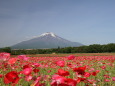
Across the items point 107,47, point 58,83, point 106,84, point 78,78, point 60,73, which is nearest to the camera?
point 58,83

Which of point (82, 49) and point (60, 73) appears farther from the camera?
point (82, 49)

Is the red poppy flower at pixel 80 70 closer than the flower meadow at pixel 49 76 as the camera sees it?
No

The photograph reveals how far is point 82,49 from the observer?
4775cm

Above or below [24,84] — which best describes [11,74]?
above

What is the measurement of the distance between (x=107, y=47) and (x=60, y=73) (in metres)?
46.8

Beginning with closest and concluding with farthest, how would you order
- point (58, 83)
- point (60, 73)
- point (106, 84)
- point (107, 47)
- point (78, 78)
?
point (58, 83)
point (60, 73)
point (78, 78)
point (106, 84)
point (107, 47)

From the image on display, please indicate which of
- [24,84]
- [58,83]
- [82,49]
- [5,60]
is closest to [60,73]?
[58,83]

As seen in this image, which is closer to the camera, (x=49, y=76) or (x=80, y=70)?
(x=80, y=70)

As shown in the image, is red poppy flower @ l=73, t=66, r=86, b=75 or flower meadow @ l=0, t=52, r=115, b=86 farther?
red poppy flower @ l=73, t=66, r=86, b=75

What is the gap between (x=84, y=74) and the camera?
2207mm

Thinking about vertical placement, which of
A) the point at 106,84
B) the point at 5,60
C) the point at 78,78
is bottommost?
the point at 106,84

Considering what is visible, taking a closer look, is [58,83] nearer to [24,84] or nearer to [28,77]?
[28,77]

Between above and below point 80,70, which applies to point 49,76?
below

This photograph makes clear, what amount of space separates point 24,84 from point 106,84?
169cm
